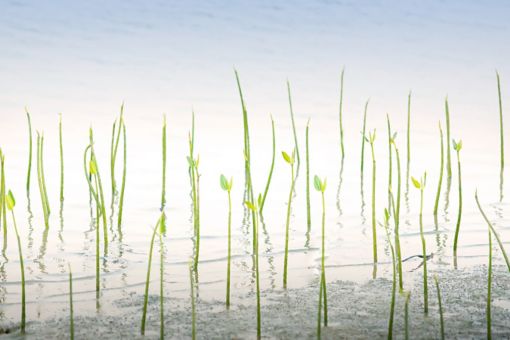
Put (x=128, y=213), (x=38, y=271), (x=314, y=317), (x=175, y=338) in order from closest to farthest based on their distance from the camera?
(x=175, y=338) < (x=314, y=317) < (x=38, y=271) < (x=128, y=213)

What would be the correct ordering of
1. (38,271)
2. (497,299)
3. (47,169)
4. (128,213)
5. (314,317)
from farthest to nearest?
(47,169), (128,213), (38,271), (497,299), (314,317)

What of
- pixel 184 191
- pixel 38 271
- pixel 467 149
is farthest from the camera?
pixel 467 149

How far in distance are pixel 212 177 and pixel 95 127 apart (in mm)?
1118

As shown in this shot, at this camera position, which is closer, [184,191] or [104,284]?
[104,284]

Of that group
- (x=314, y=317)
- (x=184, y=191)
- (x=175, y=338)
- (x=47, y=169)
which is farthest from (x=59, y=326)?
(x=47, y=169)

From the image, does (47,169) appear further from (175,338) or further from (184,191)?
(175,338)

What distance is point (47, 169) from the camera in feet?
13.2

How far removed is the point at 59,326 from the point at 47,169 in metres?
2.29

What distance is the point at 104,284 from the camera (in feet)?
7.30

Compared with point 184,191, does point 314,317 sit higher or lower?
lower

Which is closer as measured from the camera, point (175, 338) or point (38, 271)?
point (175, 338)

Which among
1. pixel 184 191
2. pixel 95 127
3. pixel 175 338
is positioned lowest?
pixel 175 338

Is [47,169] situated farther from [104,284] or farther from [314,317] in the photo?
[314,317]

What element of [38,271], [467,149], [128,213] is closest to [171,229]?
[128,213]
